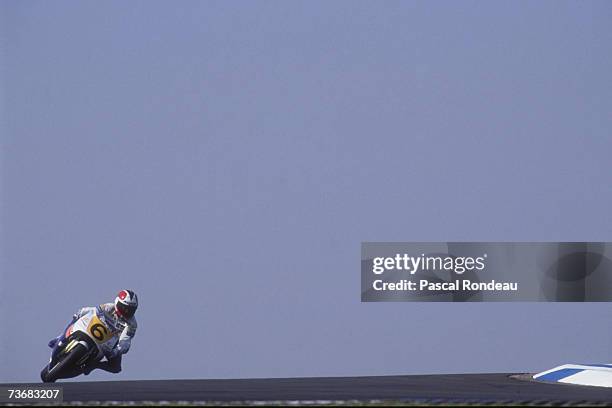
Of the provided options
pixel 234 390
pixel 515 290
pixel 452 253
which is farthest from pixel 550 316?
pixel 234 390

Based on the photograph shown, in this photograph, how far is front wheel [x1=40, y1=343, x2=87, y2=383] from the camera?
863 centimetres

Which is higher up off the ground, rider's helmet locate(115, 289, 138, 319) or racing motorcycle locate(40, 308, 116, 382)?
rider's helmet locate(115, 289, 138, 319)

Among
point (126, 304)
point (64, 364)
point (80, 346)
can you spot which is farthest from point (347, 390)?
point (64, 364)

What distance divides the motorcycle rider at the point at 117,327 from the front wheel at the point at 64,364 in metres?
0.09

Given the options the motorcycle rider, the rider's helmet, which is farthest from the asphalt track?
the rider's helmet

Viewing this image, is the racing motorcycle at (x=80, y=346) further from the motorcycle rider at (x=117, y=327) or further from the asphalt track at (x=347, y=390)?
the asphalt track at (x=347, y=390)

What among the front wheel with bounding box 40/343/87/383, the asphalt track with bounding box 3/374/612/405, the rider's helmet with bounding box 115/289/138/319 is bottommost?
the asphalt track with bounding box 3/374/612/405

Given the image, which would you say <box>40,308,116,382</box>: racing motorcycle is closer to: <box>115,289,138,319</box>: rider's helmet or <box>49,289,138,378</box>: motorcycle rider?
<box>49,289,138,378</box>: motorcycle rider

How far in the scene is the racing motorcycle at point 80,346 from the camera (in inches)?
337

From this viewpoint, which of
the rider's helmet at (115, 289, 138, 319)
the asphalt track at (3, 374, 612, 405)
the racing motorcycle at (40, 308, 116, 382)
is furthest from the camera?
the rider's helmet at (115, 289, 138, 319)

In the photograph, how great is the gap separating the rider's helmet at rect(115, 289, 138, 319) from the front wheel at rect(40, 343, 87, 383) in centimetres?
42

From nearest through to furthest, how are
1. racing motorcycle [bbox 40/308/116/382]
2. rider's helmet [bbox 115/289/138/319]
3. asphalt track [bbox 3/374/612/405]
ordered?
asphalt track [bbox 3/374/612/405] < racing motorcycle [bbox 40/308/116/382] < rider's helmet [bbox 115/289/138/319]

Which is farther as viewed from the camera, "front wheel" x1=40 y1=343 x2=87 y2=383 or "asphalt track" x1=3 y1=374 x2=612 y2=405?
"front wheel" x1=40 y1=343 x2=87 y2=383

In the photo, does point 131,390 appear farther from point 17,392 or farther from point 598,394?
point 598,394
